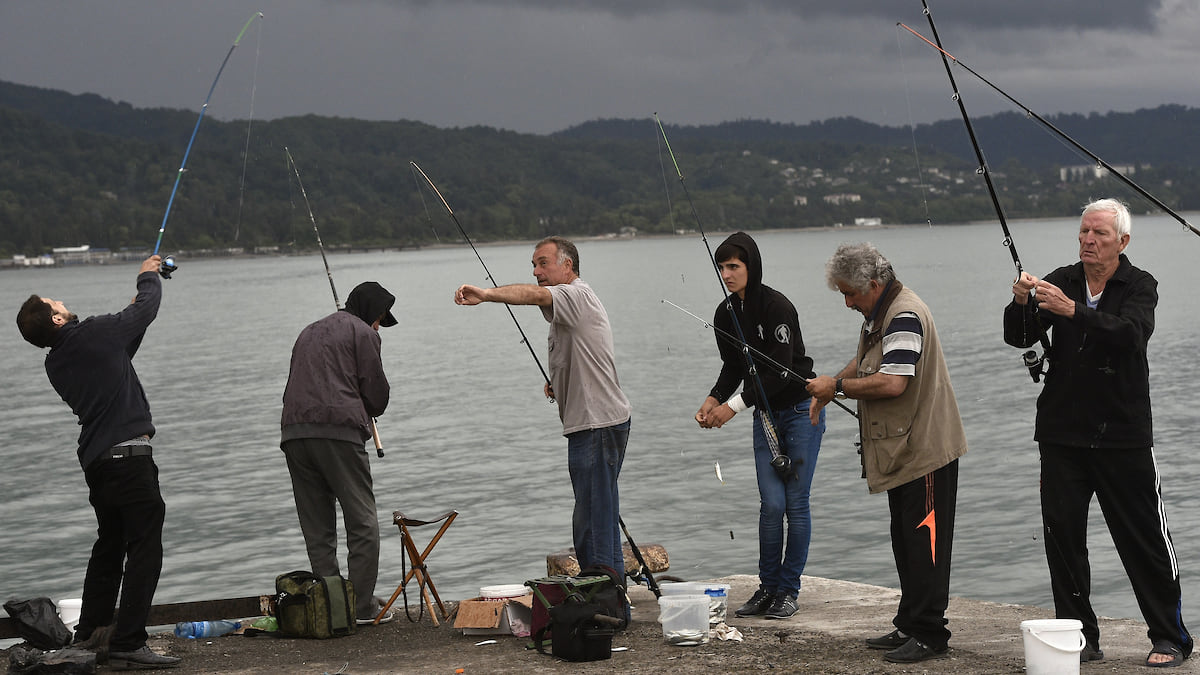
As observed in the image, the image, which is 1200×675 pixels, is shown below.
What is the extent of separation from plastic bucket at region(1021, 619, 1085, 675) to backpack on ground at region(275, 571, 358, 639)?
323 cm

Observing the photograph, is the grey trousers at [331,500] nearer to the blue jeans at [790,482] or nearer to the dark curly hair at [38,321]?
the dark curly hair at [38,321]

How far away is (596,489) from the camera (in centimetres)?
594

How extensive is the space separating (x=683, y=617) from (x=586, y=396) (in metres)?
1.10

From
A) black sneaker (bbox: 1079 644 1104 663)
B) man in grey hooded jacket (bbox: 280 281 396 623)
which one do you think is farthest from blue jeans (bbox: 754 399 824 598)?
man in grey hooded jacket (bbox: 280 281 396 623)

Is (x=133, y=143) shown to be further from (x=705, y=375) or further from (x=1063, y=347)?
(x=1063, y=347)

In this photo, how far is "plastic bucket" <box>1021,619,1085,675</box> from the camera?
471cm

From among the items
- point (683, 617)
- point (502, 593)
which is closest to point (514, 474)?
point (502, 593)

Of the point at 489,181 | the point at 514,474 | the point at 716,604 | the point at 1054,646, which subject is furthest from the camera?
the point at 489,181

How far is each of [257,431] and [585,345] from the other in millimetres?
16244

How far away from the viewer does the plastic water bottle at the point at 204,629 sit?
6406mm

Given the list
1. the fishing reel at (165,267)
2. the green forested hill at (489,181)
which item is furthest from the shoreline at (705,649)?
the green forested hill at (489,181)

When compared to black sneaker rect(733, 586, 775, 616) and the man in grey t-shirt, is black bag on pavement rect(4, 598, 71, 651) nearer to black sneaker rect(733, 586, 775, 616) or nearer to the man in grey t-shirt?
the man in grey t-shirt

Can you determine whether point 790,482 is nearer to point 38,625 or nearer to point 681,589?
point 681,589

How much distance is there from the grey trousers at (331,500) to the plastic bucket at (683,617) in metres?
1.61
